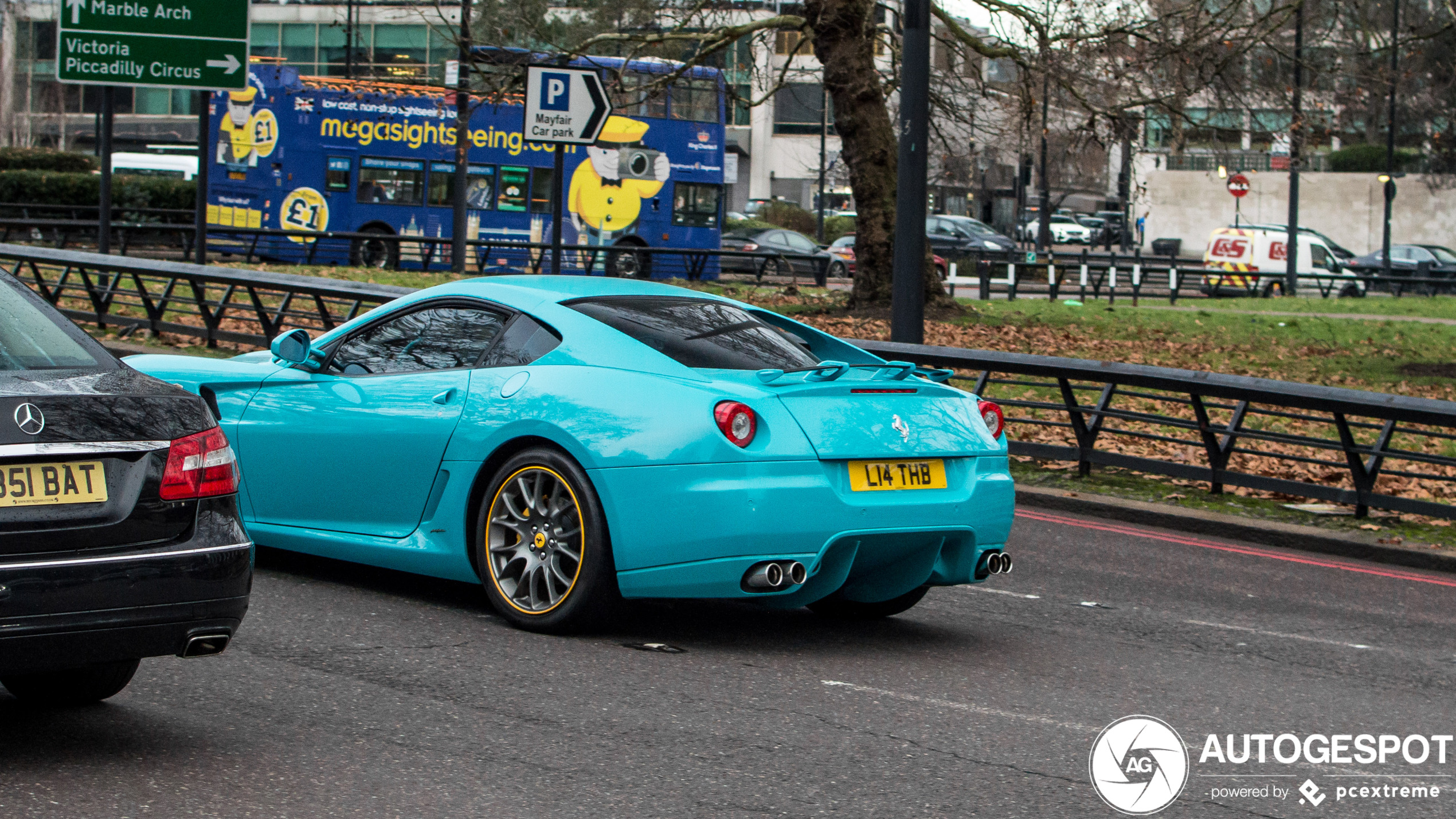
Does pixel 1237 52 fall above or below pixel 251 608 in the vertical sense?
above

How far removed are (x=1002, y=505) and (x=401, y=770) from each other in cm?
282

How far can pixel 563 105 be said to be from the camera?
1171 centimetres

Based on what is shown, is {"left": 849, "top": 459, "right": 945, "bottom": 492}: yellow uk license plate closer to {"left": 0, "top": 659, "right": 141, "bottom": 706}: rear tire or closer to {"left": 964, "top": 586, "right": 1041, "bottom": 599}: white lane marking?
{"left": 964, "top": 586, "right": 1041, "bottom": 599}: white lane marking

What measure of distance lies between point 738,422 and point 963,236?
4746 centimetres

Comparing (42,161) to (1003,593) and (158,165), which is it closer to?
(158,165)

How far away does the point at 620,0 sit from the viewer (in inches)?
814

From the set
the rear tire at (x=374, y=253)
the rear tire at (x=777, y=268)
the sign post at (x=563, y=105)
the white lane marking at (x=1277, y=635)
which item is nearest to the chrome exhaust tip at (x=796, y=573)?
the white lane marking at (x=1277, y=635)

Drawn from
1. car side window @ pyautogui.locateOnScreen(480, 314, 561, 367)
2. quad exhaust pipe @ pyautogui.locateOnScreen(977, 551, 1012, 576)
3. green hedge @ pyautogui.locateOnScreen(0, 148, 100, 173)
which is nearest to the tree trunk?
car side window @ pyautogui.locateOnScreen(480, 314, 561, 367)

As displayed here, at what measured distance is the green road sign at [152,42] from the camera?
18.3 metres

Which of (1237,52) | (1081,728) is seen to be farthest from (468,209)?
(1081,728)

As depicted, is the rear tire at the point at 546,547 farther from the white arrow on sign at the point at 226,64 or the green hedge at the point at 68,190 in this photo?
the green hedge at the point at 68,190

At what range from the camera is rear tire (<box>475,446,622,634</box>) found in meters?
6.03

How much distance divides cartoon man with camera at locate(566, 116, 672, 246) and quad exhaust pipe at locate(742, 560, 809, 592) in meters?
31.1

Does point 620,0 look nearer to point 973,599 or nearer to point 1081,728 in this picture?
point 973,599
